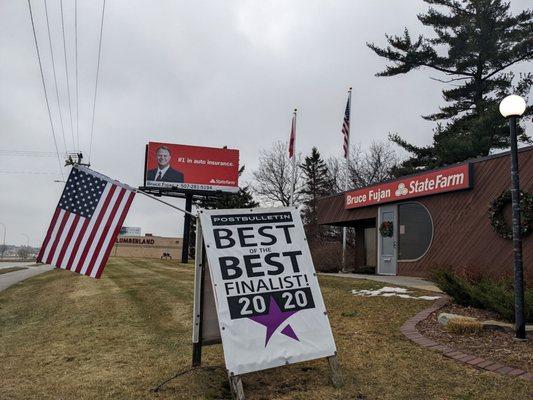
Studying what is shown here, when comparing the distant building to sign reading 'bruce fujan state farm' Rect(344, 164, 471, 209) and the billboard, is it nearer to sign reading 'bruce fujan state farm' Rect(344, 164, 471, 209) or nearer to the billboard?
the billboard

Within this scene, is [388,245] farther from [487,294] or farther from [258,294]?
[258,294]

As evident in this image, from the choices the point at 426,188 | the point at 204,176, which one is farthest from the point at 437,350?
the point at 204,176

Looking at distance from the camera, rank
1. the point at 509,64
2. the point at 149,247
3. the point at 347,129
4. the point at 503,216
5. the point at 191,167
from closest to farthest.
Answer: the point at 503,216 < the point at 347,129 < the point at 509,64 < the point at 191,167 < the point at 149,247

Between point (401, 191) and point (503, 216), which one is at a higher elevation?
point (401, 191)

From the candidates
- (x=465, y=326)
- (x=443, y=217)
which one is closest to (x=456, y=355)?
(x=465, y=326)

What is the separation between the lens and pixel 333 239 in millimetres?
42719

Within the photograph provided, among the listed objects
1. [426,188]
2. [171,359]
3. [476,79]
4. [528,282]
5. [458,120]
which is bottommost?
[171,359]

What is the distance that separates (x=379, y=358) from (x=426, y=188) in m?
10.0

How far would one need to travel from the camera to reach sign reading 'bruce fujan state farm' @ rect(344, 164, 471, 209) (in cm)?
1304

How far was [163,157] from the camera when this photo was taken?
30000 millimetres

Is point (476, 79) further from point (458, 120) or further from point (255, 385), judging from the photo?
point (255, 385)

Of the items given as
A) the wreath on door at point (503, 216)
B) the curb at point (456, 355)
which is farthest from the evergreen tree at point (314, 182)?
the curb at point (456, 355)

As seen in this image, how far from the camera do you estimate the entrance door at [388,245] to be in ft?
51.9

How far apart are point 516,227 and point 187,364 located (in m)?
4.58
